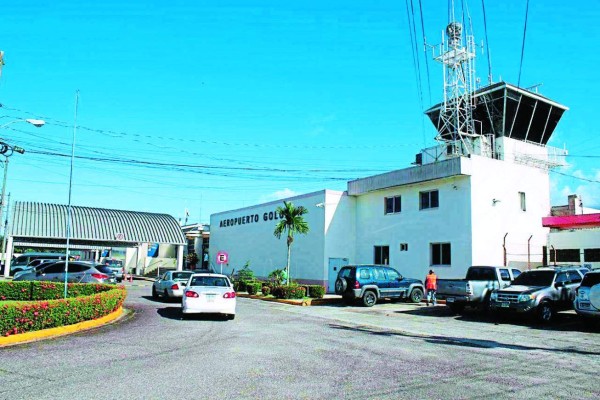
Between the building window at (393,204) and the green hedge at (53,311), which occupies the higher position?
the building window at (393,204)

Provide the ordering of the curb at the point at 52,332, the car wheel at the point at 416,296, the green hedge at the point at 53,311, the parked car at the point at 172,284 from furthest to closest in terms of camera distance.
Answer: the car wheel at the point at 416,296 < the parked car at the point at 172,284 < the green hedge at the point at 53,311 < the curb at the point at 52,332

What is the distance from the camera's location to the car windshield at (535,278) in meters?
17.8

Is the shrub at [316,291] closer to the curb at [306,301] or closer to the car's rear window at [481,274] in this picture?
the curb at [306,301]

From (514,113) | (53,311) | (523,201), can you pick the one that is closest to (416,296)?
(523,201)

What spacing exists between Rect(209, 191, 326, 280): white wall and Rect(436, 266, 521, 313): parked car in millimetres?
12272

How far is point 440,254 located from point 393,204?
14.9 ft

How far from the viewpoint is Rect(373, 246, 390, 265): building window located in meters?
29.9

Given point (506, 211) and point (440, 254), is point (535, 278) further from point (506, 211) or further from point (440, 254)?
point (506, 211)

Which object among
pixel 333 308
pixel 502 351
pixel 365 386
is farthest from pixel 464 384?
pixel 333 308

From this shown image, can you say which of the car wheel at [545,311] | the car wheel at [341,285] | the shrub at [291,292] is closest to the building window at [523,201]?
the car wheel at [341,285]

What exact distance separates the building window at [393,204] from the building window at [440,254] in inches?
135

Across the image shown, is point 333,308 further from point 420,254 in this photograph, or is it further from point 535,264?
point 535,264

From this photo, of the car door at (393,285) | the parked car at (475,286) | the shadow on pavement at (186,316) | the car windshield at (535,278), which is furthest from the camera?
the car door at (393,285)

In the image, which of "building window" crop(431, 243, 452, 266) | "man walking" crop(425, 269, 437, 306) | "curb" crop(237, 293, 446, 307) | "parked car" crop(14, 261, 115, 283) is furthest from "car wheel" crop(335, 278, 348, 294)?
"parked car" crop(14, 261, 115, 283)
